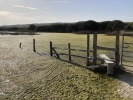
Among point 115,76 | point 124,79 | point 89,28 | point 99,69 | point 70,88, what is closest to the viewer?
point 70,88

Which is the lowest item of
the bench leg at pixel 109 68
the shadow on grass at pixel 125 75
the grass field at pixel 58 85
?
the grass field at pixel 58 85

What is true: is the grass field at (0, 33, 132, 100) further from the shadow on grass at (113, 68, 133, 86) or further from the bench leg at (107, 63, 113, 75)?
the shadow on grass at (113, 68, 133, 86)

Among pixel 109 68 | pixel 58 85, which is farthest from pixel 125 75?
pixel 58 85

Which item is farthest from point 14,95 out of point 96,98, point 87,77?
point 87,77

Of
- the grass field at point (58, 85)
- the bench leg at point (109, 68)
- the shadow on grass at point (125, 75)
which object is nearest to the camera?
the grass field at point (58, 85)

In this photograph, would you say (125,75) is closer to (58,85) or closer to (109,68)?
(109,68)

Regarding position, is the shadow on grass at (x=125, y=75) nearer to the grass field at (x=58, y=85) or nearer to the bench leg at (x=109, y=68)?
the bench leg at (x=109, y=68)

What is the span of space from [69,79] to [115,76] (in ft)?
8.18

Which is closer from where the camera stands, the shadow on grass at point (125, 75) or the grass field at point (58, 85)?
the grass field at point (58, 85)

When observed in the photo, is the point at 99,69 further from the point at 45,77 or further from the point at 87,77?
the point at 45,77

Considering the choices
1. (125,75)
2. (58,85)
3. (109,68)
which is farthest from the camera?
(109,68)

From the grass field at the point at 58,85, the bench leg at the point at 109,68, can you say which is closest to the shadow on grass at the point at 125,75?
the bench leg at the point at 109,68

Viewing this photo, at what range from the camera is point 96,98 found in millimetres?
6141

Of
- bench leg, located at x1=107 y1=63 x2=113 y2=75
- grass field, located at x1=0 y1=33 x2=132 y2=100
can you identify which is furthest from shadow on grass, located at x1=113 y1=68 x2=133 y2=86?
grass field, located at x1=0 y1=33 x2=132 y2=100
